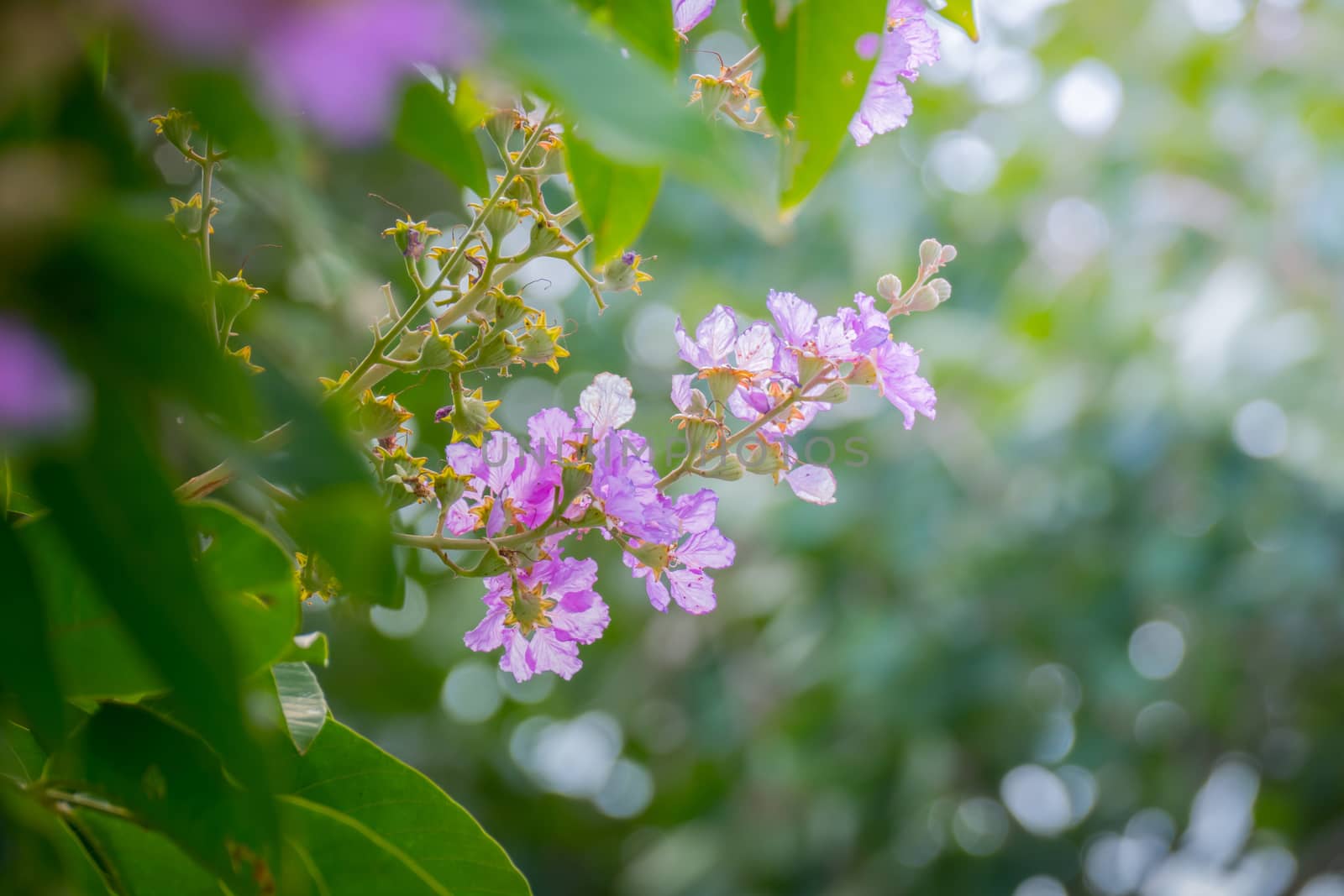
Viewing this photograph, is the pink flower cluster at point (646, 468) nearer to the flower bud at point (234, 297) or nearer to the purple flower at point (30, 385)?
the flower bud at point (234, 297)

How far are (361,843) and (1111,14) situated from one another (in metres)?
2.88

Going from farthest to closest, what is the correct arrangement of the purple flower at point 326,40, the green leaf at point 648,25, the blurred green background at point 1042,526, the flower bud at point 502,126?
1. the blurred green background at point 1042,526
2. the flower bud at point 502,126
3. the green leaf at point 648,25
4. the purple flower at point 326,40

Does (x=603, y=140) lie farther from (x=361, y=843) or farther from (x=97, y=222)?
(x=361, y=843)

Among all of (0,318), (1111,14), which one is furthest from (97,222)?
(1111,14)

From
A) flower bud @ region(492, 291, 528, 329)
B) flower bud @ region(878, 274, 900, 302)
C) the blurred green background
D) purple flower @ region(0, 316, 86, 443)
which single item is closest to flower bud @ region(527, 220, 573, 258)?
flower bud @ region(492, 291, 528, 329)

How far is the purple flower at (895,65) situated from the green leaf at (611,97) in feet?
0.63

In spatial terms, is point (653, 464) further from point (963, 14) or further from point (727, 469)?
point (963, 14)

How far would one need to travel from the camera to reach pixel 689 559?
43 cm

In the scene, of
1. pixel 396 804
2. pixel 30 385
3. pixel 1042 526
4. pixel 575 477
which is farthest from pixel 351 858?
pixel 1042 526

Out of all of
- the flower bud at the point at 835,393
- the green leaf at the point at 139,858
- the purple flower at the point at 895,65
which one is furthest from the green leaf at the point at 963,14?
the green leaf at the point at 139,858

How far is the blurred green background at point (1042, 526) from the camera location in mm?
2332

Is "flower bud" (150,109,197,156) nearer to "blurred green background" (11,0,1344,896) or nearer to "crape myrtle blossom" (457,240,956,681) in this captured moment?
"crape myrtle blossom" (457,240,956,681)

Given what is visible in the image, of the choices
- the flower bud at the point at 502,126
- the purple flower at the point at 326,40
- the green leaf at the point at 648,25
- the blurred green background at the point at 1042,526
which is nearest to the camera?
the purple flower at the point at 326,40

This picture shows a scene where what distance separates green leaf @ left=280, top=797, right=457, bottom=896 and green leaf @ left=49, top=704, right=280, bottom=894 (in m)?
0.04
